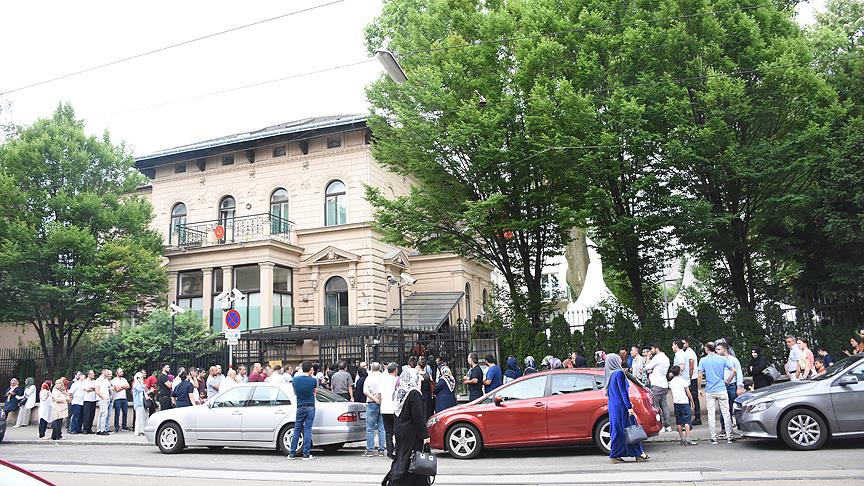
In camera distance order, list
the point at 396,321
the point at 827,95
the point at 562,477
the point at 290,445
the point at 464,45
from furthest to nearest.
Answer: the point at 396,321, the point at 464,45, the point at 827,95, the point at 290,445, the point at 562,477

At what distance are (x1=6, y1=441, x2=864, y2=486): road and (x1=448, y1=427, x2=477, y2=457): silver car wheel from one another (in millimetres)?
265

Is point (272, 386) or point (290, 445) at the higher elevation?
point (272, 386)

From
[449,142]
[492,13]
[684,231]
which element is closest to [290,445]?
[449,142]

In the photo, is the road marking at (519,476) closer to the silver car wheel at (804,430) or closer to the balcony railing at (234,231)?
the silver car wheel at (804,430)

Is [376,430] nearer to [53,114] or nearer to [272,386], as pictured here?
[272,386]

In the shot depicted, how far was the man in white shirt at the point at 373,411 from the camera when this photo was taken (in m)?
12.4

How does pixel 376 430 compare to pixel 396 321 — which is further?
pixel 396 321

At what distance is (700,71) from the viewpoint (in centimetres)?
1781

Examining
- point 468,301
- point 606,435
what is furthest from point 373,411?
point 468,301

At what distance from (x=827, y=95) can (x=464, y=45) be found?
10.2 m

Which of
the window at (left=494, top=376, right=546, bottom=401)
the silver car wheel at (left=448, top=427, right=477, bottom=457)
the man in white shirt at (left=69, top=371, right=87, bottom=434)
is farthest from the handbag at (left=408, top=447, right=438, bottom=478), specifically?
the man in white shirt at (left=69, top=371, right=87, bottom=434)

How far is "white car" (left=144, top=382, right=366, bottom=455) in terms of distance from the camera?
12.8 metres

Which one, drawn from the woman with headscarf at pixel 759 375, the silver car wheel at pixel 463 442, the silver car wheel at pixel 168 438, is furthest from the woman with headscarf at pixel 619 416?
the silver car wheel at pixel 168 438

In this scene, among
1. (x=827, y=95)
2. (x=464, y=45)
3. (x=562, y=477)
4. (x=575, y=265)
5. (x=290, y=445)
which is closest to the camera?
(x=562, y=477)
